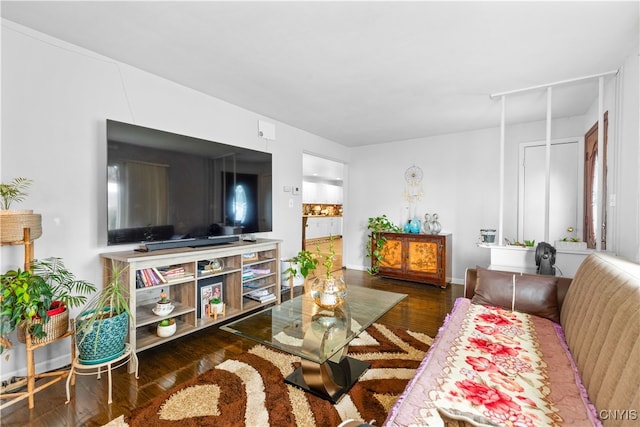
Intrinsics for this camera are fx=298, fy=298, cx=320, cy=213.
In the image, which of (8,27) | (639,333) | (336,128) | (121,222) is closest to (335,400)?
(639,333)

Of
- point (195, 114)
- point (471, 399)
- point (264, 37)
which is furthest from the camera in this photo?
point (195, 114)

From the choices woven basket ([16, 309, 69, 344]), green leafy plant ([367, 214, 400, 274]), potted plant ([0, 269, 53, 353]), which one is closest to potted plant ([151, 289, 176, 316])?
woven basket ([16, 309, 69, 344])

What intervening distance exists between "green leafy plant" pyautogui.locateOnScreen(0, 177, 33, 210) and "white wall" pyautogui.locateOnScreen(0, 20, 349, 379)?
0.04 metres

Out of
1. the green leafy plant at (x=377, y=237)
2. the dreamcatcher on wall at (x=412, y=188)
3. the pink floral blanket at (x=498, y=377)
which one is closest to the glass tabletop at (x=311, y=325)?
the pink floral blanket at (x=498, y=377)

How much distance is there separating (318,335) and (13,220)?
1.87 m

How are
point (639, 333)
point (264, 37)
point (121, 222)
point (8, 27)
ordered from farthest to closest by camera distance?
point (121, 222) → point (264, 37) → point (8, 27) → point (639, 333)

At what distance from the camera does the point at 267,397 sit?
1.82 meters

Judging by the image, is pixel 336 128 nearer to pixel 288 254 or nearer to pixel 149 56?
pixel 288 254

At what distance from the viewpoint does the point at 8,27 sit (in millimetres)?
1964

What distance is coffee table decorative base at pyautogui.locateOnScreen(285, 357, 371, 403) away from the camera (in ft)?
5.80

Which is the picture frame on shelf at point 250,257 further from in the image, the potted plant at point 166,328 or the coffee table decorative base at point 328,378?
the coffee table decorative base at point 328,378

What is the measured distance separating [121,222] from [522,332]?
2.91m

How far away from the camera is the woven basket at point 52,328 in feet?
5.76

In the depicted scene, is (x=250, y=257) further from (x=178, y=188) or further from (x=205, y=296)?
(x=178, y=188)
